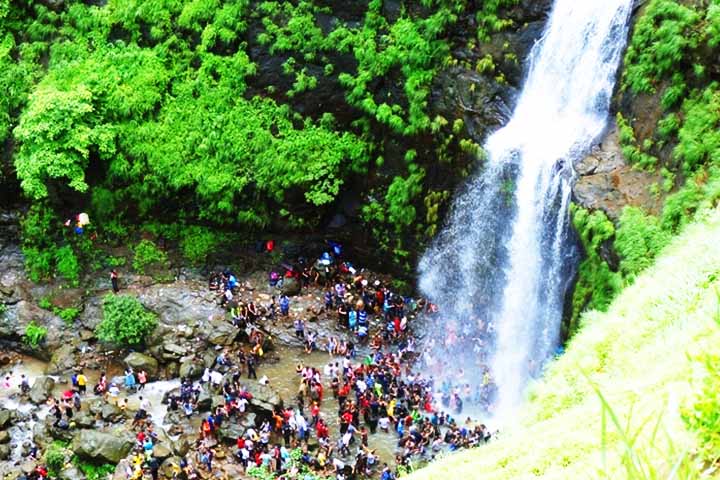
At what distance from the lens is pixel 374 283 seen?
23.6 metres

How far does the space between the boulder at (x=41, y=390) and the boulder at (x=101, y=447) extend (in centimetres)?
237

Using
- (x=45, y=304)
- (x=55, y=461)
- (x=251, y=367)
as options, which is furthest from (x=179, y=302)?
(x=55, y=461)

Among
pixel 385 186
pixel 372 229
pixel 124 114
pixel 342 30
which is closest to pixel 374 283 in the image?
pixel 372 229

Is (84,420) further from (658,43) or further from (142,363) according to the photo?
(658,43)

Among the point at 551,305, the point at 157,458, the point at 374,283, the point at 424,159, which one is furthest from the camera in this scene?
the point at 374,283

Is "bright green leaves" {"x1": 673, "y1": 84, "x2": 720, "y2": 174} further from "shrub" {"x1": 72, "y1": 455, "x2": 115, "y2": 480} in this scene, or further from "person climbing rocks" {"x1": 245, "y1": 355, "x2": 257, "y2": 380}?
"shrub" {"x1": 72, "y1": 455, "x2": 115, "y2": 480}

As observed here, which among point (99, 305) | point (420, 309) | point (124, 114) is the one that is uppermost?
point (124, 114)

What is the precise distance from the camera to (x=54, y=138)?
21859 mm

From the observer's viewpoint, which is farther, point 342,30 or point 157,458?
point 342,30

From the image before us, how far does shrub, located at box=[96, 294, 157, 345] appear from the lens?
21391 millimetres

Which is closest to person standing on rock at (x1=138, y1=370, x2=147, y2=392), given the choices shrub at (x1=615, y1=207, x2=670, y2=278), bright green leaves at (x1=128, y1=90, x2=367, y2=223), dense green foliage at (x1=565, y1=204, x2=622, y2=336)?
bright green leaves at (x1=128, y1=90, x2=367, y2=223)

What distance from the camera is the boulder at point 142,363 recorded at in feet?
68.2

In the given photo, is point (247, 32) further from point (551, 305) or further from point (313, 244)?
point (551, 305)

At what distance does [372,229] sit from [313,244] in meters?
2.13
